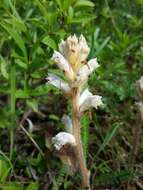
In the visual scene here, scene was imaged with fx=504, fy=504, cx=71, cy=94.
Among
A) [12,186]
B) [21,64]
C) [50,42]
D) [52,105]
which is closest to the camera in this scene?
[12,186]

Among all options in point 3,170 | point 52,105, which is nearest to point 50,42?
point 3,170

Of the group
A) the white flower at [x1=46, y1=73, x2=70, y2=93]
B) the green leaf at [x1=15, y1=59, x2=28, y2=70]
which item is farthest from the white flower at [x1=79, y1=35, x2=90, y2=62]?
the green leaf at [x1=15, y1=59, x2=28, y2=70]

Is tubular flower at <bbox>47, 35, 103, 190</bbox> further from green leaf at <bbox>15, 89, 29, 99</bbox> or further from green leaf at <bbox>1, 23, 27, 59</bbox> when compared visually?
green leaf at <bbox>15, 89, 29, 99</bbox>

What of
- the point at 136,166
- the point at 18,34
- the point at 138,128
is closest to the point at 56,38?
the point at 18,34

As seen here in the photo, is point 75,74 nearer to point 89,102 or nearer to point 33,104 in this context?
point 89,102

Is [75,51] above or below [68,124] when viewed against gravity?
above

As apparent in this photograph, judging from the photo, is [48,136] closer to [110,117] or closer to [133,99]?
[110,117]

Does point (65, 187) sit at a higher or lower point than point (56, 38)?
lower
